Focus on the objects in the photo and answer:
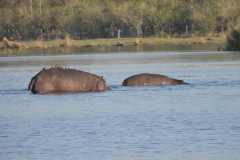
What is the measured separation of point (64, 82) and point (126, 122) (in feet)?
28.5

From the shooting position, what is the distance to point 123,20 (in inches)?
4188

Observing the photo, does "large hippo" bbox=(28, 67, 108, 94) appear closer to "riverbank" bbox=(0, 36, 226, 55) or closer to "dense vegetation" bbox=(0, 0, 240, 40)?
"riverbank" bbox=(0, 36, 226, 55)

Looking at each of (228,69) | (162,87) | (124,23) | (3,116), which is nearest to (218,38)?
(124,23)

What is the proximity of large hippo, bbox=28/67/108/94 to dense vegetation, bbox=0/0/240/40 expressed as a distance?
68.8 m

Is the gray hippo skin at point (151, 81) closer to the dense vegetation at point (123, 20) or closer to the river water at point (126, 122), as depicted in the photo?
the river water at point (126, 122)

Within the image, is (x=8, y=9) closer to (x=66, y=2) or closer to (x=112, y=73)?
(x=66, y=2)

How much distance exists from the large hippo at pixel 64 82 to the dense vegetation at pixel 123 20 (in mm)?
68762

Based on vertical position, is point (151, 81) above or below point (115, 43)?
above

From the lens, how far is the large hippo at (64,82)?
3164cm

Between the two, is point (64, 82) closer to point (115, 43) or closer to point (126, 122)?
point (126, 122)

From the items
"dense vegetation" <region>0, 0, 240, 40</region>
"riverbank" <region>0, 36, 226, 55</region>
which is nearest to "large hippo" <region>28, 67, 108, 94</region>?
"riverbank" <region>0, 36, 226, 55</region>

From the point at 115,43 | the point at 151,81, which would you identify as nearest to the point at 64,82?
the point at 151,81

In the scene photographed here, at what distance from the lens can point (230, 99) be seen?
2839 centimetres

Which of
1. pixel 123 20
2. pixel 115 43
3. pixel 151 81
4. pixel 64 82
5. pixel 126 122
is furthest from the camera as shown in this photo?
pixel 123 20
